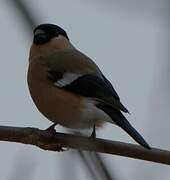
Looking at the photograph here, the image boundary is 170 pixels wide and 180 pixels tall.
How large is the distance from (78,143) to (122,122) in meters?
0.67

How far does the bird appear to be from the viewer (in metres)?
2.37

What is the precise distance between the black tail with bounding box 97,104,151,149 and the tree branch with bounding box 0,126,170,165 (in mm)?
106

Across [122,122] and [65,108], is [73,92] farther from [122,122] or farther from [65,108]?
[122,122]

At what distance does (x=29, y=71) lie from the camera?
3.00m

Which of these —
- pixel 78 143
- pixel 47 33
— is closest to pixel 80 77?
pixel 47 33

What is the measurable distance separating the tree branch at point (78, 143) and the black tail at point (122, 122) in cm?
11

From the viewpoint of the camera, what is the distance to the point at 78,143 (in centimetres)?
152

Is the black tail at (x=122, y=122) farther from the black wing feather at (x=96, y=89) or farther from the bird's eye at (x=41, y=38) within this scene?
the bird's eye at (x=41, y=38)

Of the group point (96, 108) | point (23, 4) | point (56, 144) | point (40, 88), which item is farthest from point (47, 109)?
point (23, 4)

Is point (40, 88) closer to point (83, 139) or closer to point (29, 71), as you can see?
point (29, 71)

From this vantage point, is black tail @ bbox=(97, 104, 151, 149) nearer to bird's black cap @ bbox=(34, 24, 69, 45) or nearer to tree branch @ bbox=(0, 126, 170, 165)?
tree branch @ bbox=(0, 126, 170, 165)

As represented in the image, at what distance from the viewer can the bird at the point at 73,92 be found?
2373 millimetres

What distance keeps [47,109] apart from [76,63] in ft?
1.36

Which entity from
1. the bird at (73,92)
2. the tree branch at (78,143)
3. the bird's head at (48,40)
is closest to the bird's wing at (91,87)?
the bird at (73,92)
